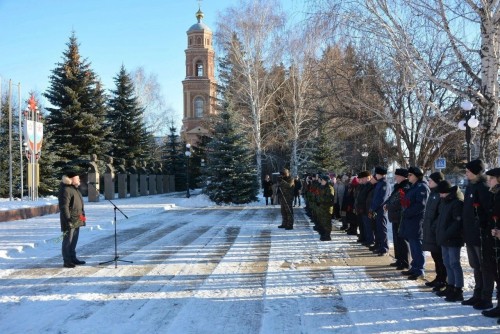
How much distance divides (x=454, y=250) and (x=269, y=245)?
226 inches

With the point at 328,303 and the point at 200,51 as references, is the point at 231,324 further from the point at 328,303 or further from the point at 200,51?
the point at 200,51

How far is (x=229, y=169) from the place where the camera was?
30.5m

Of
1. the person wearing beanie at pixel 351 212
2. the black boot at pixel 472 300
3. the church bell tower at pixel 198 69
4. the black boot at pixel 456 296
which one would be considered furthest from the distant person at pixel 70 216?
the church bell tower at pixel 198 69

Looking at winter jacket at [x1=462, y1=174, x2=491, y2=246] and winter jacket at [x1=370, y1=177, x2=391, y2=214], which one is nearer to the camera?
winter jacket at [x1=462, y1=174, x2=491, y2=246]

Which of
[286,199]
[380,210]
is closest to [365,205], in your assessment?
[380,210]

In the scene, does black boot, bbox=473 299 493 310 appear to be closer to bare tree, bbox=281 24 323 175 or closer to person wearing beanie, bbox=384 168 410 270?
person wearing beanie, bbox=384 168 410 270

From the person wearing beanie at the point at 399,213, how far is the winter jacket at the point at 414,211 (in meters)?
0.42

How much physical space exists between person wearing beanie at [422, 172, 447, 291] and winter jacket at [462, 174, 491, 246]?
84 cm

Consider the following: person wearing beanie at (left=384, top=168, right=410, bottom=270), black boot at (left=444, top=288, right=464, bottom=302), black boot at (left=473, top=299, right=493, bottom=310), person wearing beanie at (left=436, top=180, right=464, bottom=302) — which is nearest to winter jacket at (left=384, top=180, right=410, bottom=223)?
person wearing beanie at (left=384, top=168, right=410, bottom=270)

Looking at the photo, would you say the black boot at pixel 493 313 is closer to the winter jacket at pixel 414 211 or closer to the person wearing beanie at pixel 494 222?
the person wearing beanie at pixel 494 222

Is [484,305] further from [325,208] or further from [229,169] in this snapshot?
[229,169]

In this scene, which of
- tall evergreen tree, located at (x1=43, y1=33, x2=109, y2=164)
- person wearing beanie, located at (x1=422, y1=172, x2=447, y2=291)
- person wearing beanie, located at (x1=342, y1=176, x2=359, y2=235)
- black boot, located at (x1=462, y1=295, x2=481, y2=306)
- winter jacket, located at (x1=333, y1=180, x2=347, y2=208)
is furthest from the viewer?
tall evergreen tree, located at (x1=43, y1=33, x2=109, y2=164)

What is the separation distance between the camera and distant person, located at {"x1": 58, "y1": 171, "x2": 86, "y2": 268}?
926cm

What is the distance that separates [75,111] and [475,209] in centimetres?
3480
